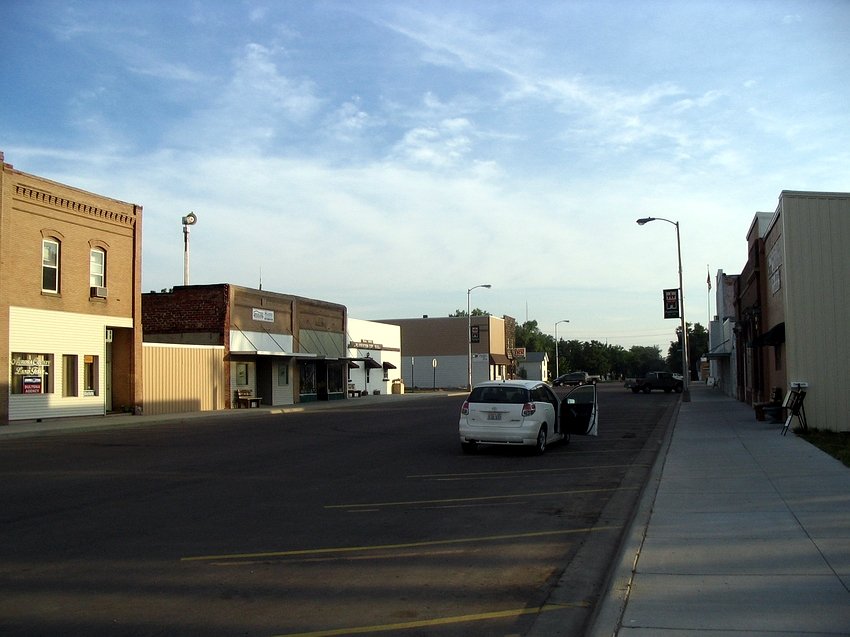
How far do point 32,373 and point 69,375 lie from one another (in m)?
2.11

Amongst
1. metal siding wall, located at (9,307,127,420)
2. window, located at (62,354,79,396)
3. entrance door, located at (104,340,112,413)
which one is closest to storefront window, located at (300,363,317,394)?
entrance door, located at (104,340,112,413)

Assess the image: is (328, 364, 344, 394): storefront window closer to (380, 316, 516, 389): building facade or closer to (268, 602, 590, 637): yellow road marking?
(380, 316, 516, 389): building facade

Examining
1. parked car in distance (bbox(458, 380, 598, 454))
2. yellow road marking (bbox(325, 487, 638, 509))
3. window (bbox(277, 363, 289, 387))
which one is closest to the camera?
yellow road marking (bbox(325, 487, 638, 509))

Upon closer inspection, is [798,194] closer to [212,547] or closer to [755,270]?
[755,270]

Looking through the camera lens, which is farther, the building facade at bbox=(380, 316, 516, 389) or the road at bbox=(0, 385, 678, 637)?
the building facade at bbox=(380, 316, 516, 389)

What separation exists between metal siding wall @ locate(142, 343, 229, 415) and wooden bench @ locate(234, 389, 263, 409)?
0.79 meters

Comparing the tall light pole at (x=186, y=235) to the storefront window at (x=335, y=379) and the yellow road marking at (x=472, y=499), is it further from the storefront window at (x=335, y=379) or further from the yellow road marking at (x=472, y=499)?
the yellow road marking at (x=472, y=499)

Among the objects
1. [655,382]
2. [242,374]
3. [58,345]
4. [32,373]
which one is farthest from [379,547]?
[655,382]

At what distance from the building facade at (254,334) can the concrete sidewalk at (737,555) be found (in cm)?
2762

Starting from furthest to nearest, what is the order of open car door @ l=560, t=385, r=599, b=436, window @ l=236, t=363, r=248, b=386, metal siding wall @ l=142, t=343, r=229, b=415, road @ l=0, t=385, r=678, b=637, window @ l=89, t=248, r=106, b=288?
1. window @ l=236, t=363, r=248, b=386
2. metal siding wall @ l=142, t=343, r=229, b=415
3. window @ l=89, t=248, r=106, b=288
4. open car door @ l=560, t=385, r=599, b=436
5. road @ l=0, t=385, r=678, b=637

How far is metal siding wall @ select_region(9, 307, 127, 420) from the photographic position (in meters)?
27.5

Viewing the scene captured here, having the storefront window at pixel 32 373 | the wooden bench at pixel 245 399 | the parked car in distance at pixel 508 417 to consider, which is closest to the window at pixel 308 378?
the wooden bench at pixel 245 399

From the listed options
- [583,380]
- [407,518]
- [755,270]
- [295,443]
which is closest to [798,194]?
[755,270]

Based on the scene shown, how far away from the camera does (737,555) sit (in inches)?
290
